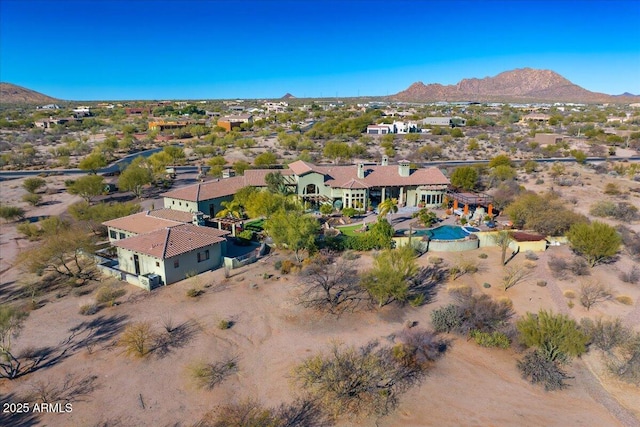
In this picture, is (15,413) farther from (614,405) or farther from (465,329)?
(614,405)

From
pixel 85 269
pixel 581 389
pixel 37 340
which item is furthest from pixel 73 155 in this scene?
pixel 581 389

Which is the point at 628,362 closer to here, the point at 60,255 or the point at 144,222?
the point at 144,222

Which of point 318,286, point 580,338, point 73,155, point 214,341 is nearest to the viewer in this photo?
point 580,338

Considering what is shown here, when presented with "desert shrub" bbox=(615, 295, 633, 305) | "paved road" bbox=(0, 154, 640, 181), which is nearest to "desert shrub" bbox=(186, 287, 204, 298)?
"desert shrub" bbox=(615, 295, 633, 305)

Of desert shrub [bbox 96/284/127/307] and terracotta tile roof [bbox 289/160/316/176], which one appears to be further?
terracotta tile roof [bbox 289/160/316/176]

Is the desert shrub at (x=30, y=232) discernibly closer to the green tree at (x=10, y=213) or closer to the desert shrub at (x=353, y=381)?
the green tree at (x=10, y=213)

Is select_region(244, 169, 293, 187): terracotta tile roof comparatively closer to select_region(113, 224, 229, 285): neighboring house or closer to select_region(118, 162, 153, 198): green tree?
select_region(113, 224, 229, 285): neighboring house
